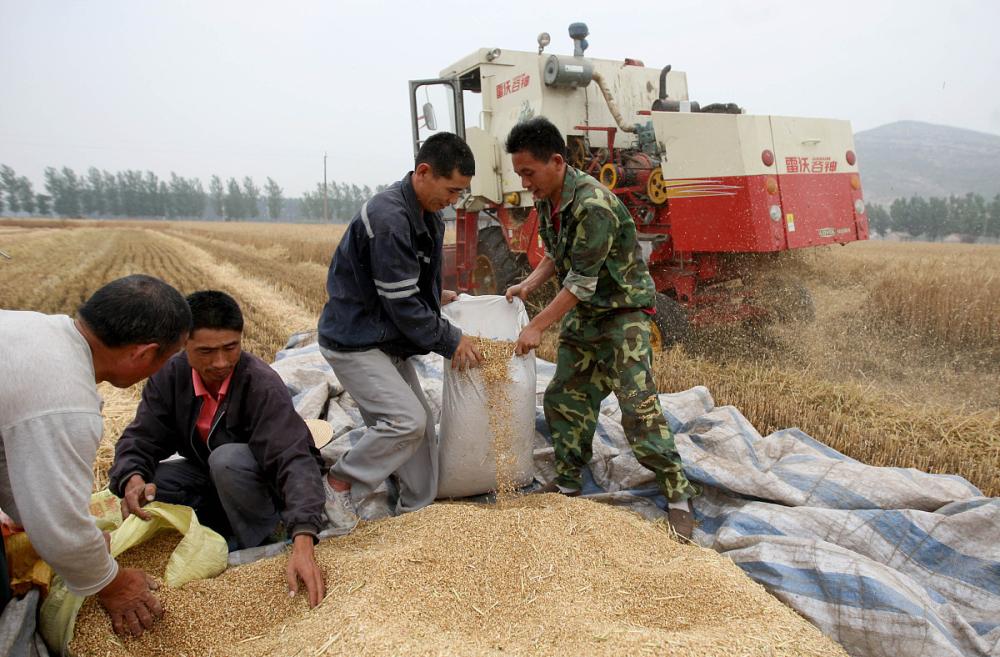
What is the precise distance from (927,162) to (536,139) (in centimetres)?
16041

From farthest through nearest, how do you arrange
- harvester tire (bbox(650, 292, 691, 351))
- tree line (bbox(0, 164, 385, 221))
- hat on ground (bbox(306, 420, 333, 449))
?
1. tree line (bbox(0, 164, 385, 221))
2. harvester tire (bbox(650, 292, 691, 351))
3. hat on ground (bbox(306, 420, 333, 449))

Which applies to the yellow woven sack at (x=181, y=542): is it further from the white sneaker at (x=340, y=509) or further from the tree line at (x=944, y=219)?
the tree line at (x=944, y=219)

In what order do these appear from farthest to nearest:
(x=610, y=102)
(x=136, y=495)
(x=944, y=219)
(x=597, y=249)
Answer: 1. (x=944, y=219)
2. (x=610, y=102)
3. (x=597, y=249)
4. (x=136, y=495)

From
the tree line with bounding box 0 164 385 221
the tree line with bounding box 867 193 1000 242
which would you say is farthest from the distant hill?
the tree line with bounding box 0 164 385 221

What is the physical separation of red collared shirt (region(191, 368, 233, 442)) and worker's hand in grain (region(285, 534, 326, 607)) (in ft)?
2.36

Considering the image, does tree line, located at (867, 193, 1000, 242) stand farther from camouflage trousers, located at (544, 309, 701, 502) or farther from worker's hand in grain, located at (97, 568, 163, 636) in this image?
worker's hand in grain, located at (97, 568, 163, 636)

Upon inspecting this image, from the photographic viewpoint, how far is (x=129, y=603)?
71.2 inches

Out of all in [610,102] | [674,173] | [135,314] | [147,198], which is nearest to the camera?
[135,314]

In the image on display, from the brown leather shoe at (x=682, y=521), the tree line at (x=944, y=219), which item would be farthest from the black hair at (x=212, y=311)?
the tree line at (x=944, y=219)

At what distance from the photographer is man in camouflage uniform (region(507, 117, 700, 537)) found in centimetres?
271

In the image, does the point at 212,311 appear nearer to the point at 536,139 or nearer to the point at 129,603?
the point at 129,603

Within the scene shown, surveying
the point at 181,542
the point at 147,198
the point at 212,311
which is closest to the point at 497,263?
the point at 212,311

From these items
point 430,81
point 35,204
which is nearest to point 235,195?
point 35,204

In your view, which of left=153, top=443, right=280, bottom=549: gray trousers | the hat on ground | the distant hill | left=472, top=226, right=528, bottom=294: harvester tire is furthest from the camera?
the distant hill
